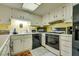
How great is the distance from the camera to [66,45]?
1.54 metres

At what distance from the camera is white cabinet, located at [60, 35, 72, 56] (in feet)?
4.78

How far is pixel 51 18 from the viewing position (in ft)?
8.79

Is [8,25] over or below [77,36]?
over

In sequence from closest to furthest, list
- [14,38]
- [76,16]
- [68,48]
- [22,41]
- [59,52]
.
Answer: [76,16]
[68,48]
[59,52]
[14,38]
[22,41]

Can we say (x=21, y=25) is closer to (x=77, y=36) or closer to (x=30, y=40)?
(x=30, y=40)

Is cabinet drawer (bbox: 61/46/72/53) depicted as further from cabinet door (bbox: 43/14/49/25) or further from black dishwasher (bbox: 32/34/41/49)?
cabinet door (bbox: 43/14/49/25)

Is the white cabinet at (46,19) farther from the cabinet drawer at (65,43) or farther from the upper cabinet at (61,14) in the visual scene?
the cabinet drawer at (65,43)

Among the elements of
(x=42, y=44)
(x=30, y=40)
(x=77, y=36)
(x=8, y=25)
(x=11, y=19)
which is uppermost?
(x=11, y=19)

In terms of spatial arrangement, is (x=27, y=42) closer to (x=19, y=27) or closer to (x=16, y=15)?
(x=19, y=27)

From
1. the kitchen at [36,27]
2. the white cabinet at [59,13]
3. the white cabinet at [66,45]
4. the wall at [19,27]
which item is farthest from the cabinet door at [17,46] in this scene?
the white cabinet at [59,13]

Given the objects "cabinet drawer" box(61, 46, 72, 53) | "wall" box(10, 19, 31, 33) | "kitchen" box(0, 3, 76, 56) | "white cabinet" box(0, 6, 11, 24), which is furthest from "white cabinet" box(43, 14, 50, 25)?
"cabinet drawer" box(61, 46, 72, 53)

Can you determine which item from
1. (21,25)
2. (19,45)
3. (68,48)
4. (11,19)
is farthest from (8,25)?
(68,48)

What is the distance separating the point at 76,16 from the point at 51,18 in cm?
148

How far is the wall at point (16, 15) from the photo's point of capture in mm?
2164
